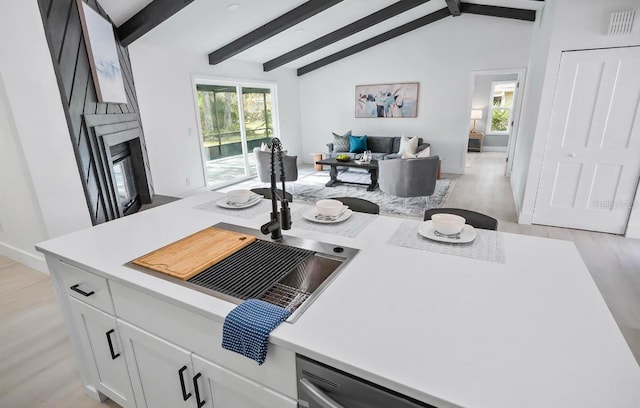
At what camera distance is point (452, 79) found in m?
6.35

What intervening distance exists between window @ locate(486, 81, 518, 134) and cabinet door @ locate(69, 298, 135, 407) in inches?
410

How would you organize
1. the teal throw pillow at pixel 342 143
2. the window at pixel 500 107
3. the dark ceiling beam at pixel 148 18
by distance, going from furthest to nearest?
the window at pixel 500 107 < the teal throw pillow at pixel 342 143 < the dark ceiling beam at pixel 148 18

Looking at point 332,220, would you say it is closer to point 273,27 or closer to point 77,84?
point 77,84

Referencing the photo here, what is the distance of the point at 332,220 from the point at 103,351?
1.18 metres

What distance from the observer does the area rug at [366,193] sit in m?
4.45

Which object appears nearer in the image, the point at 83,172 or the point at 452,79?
the point at 83,172

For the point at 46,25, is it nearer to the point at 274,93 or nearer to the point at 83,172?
the point at 83,172

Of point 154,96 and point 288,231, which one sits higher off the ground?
point 154,96

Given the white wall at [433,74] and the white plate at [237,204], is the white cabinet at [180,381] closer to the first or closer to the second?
the white plate at [237,204]

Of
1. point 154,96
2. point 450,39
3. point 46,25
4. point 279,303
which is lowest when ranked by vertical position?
point 279,303

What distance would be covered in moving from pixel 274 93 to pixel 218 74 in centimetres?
173

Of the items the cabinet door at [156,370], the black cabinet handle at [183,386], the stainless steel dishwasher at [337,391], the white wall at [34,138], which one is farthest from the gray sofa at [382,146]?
the stainless steel dishwasher at [337,391]

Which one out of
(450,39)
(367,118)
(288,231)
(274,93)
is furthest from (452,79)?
(288,231)

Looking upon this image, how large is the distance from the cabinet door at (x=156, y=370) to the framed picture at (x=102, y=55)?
2.60 meters
